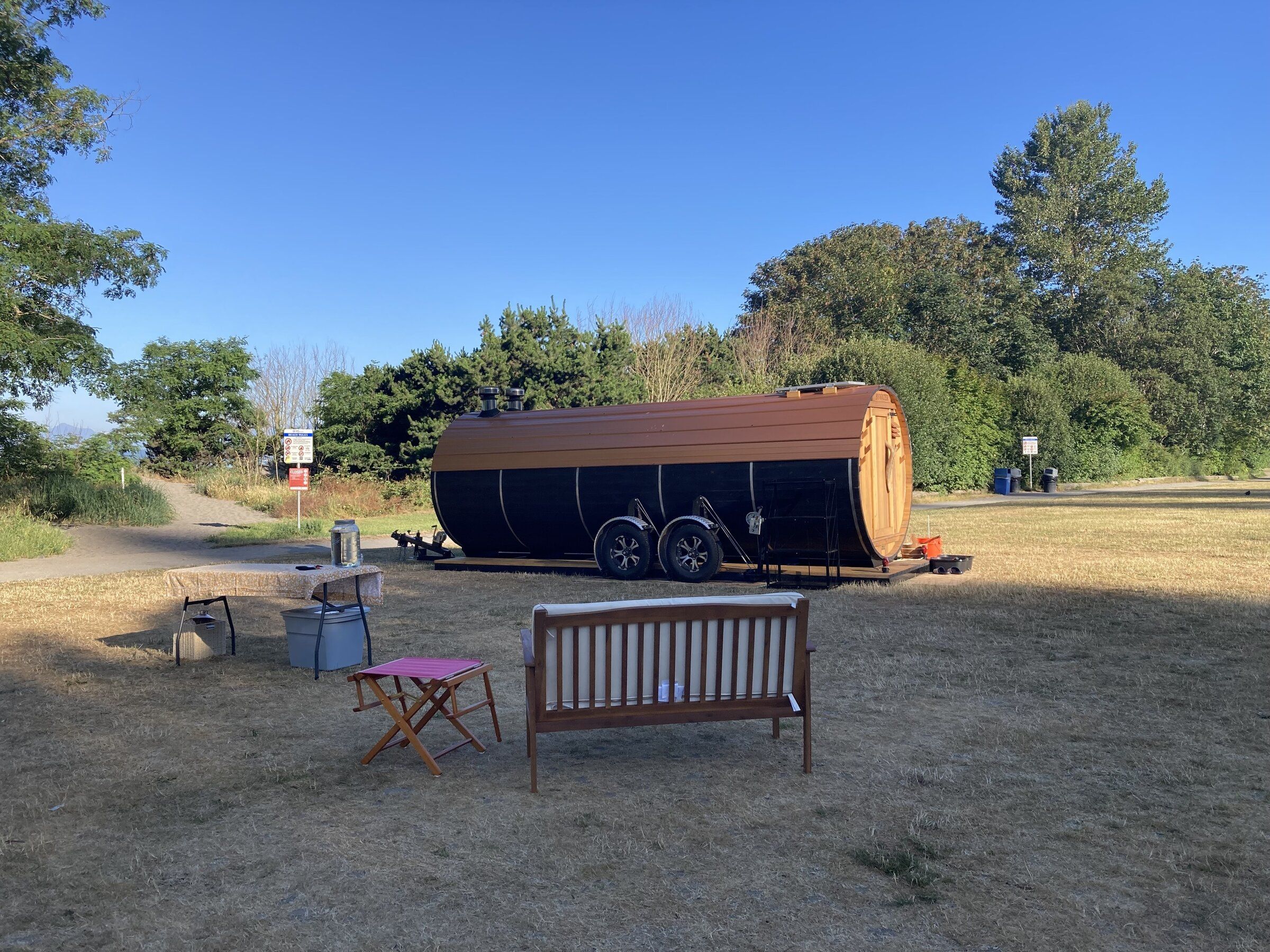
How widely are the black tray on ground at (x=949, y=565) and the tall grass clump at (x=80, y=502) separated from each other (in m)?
19.6

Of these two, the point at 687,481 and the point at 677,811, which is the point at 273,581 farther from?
the point at 687,481

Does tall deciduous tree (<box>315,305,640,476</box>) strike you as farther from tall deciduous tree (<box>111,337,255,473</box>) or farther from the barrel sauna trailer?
the barrel sauna trailer

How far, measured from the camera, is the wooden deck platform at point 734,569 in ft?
44.4

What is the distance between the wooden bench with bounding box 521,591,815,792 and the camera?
17.2 ft

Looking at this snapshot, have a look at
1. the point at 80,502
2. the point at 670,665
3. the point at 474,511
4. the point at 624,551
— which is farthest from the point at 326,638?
the point at 80,502

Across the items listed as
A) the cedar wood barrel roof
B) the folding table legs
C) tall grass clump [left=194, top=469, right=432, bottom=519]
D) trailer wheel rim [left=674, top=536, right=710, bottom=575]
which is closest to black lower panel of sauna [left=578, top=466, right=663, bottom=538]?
the cedar wood barrel roof

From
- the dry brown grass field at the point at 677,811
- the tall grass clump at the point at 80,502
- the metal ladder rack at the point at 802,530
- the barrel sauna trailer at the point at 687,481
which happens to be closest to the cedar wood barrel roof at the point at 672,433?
the barrel sauna trailer at the point at 687,481

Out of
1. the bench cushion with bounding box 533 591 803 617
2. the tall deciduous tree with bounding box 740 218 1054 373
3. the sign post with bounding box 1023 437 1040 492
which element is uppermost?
the tall deciduous tree with bounding box 740 218 1054 373

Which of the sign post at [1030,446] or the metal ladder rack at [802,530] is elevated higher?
the sign post at [1030,446]

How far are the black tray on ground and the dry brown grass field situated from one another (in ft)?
15.7

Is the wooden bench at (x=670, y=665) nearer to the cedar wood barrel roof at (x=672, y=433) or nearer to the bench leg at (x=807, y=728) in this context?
the bench leg at (x=807, y=728)

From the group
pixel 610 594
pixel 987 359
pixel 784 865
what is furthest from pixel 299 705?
pixel 987 359

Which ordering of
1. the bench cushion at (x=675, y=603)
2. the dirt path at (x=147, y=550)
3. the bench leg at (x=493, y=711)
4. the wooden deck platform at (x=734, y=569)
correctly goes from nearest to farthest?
the bench cushion at (x=675, y=603), the bench leg at (x=493, y=711), the wooden deck platform at (x=734, y=569), the dirt path at (x=147, y=550)

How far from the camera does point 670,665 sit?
535 cm
